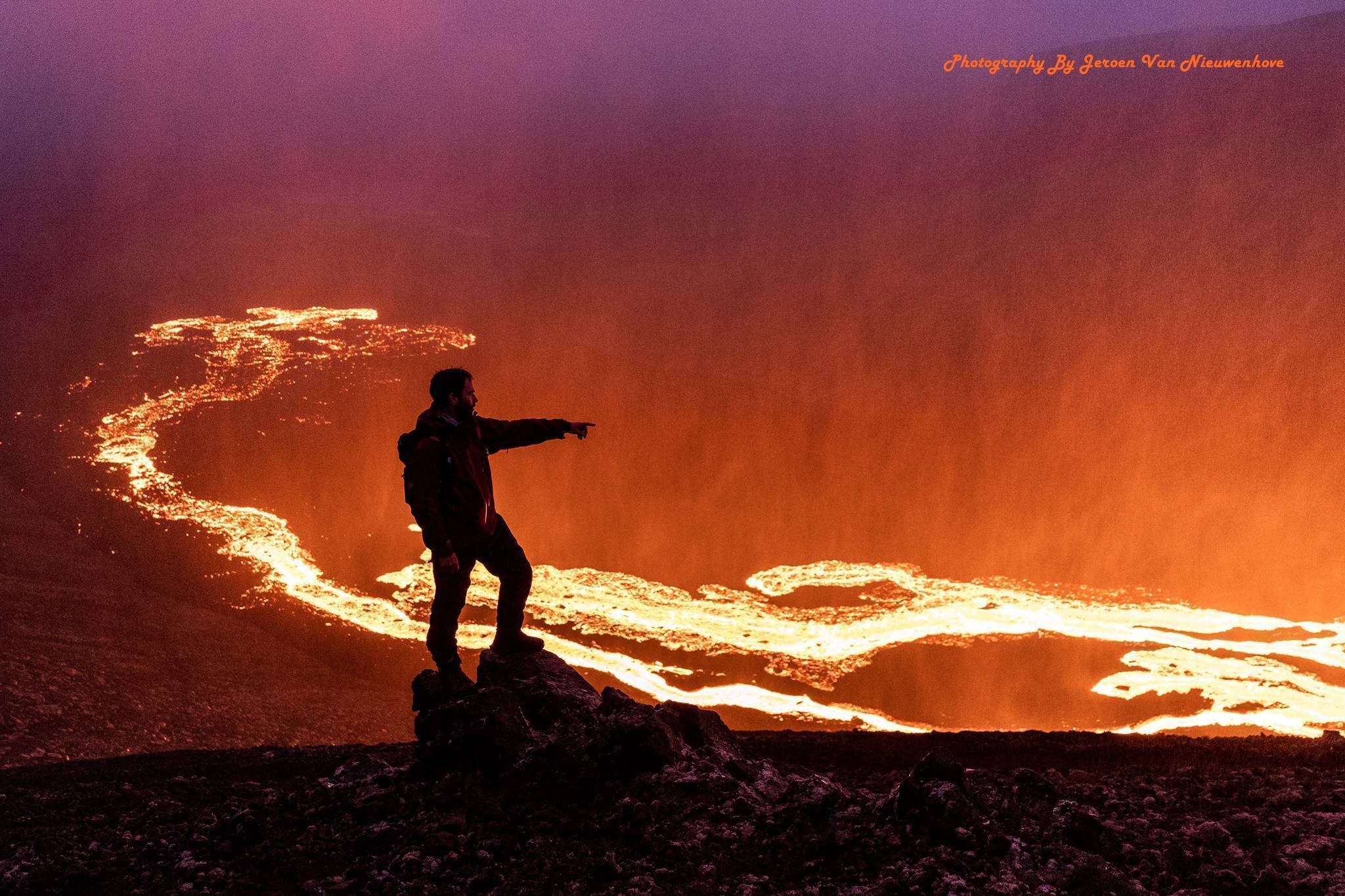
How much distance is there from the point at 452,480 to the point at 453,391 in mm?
518

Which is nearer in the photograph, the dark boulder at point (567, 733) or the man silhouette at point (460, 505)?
the dark boulder at point (567, 733)

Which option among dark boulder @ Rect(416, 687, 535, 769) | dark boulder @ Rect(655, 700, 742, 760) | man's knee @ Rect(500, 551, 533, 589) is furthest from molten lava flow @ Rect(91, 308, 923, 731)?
dark boulder @ Rect(416, 687, 535, 769)

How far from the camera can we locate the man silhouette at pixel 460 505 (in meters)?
5.41

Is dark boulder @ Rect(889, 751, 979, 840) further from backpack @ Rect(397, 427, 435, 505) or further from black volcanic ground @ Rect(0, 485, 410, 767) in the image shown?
black volcanic ground @ Rect(0, 485, 410, 767)

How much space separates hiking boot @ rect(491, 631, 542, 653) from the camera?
607cm

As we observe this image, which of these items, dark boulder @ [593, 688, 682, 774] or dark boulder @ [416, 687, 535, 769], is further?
dark boulder @ [416, 687, 535, 769]

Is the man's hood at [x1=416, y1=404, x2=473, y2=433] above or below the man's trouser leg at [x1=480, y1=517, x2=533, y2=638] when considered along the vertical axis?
above

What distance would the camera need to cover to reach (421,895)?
381cm

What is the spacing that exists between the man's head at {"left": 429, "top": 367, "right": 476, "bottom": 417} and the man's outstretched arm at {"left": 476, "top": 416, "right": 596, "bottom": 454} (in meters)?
0.26

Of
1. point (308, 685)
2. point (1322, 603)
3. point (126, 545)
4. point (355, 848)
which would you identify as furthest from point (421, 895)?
point (1322, 603)

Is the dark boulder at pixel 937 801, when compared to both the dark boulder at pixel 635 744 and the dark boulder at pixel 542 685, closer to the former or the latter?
the dark boulder at pixel 635 744

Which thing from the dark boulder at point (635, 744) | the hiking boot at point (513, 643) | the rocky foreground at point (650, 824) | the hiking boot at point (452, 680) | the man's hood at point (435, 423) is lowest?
the rocky foreground at point (650, 824)

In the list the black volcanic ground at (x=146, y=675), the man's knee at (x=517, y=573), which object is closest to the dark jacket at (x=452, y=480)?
the man's knee at (x=517, y=573)

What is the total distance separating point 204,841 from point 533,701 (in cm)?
173
